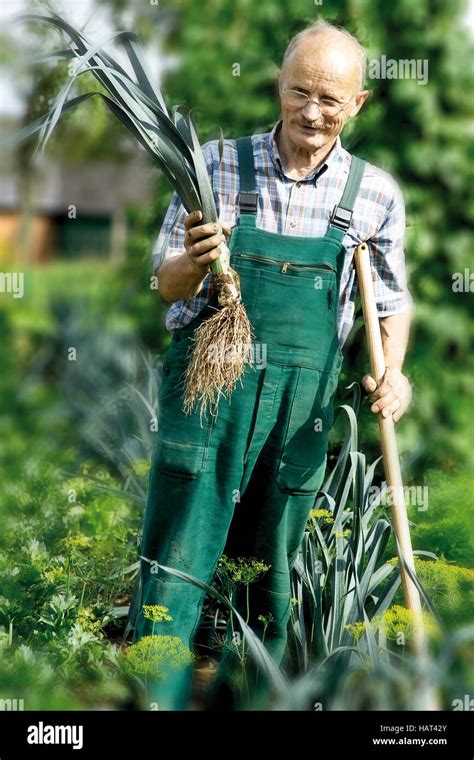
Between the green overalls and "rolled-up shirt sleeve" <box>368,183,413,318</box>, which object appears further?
"rolled-up shirt sleeve" <box>368,183,413,318</box>

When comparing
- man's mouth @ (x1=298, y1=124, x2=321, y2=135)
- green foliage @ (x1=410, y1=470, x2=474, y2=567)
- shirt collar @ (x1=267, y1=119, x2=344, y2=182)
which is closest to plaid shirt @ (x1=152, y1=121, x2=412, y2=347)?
shirt collar @ (x1=267, y1=119, x2=344, y2=182)

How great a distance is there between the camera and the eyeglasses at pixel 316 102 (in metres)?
2.23

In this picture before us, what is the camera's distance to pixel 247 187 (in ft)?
7.60

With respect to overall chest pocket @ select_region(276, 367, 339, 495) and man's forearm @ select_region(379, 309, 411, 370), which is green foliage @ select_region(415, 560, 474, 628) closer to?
overall chest pocket @ select_region(276, 367, 339, 495)

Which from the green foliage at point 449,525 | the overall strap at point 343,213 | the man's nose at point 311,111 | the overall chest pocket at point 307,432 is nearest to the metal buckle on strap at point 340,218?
the overall strap at point 343,213

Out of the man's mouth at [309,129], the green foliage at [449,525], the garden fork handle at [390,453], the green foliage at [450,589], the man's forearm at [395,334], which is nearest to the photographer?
the man's mouth at [309,129]

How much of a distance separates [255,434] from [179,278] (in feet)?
1.39

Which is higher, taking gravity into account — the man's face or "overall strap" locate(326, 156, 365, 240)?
the man's face

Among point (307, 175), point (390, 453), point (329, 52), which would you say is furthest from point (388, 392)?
point (329, 52)

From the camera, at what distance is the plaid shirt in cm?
234

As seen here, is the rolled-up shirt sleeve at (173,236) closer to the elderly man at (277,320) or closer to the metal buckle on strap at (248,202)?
the elderly man at (277,320)

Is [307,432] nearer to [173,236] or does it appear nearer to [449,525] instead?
[173,236]

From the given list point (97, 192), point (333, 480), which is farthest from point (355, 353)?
point (97, 192)

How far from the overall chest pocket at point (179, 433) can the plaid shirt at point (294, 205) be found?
0.13 meters
